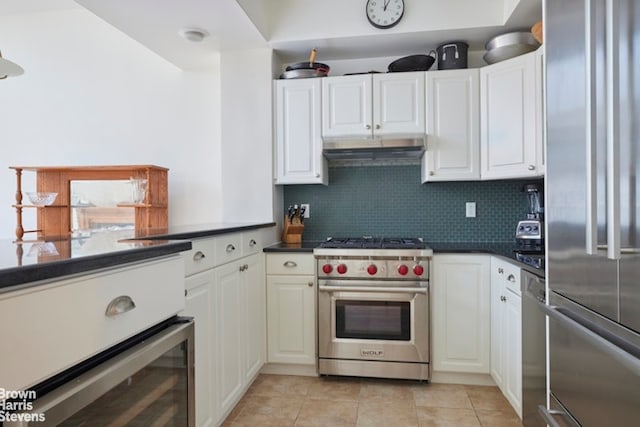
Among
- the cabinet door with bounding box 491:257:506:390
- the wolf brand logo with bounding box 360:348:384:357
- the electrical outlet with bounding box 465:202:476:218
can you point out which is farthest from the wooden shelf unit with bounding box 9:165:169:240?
the cabinet door with bounding box 491:257:506:390

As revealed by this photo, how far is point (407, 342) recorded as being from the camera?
2445 millimetres

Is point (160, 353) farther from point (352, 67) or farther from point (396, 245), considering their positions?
point (352, 67)

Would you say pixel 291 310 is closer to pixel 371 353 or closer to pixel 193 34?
pixel 371 353

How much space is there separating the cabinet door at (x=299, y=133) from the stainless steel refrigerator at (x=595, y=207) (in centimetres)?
175

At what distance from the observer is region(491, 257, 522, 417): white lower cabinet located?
1.96 m

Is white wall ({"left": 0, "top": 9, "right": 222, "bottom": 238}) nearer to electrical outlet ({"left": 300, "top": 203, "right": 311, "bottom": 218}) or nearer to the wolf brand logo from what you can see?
electrical outlet ({"left": 300, "top": 203, "right": 311, "bottom": 218})

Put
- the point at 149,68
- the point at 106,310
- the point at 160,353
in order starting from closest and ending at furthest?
the point at 106,310
the point at 160,353
the point at 149,68

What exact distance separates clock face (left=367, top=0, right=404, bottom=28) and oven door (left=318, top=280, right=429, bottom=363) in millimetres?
1825

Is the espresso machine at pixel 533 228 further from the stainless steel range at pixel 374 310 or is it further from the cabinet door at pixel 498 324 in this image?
the stainless steel range at pixel 374 310

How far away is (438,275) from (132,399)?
201 centimetres

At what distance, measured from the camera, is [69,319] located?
2.43 feet

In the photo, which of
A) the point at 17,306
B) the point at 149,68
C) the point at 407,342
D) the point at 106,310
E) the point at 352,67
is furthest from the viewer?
the point at 149,68

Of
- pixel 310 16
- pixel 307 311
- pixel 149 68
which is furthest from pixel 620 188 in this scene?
pixel 149 68

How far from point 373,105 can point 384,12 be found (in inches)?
25.3
